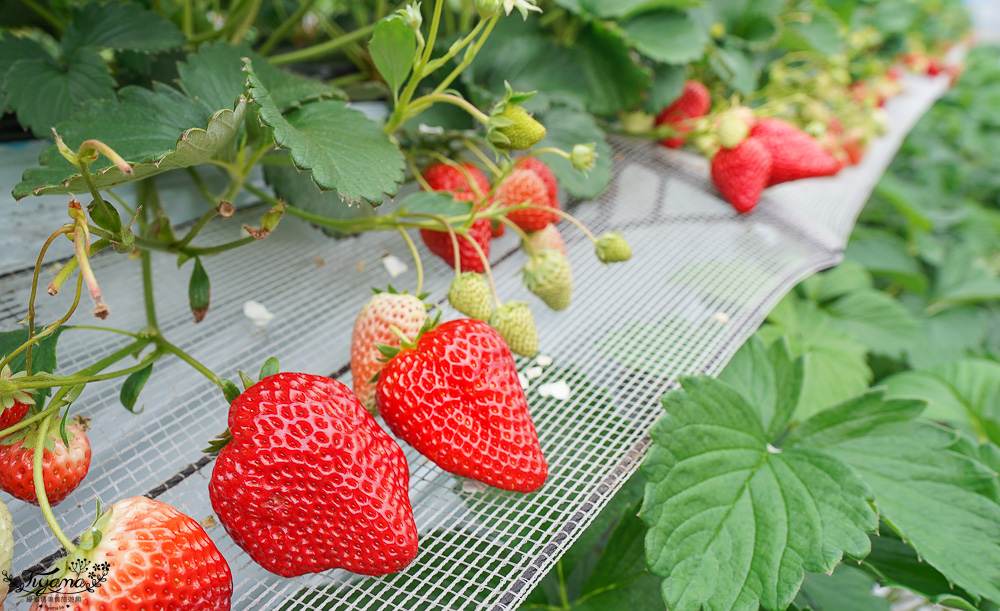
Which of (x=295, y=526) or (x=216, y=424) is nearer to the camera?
(x=295, y=526)

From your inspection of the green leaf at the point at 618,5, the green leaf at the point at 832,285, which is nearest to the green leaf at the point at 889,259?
the green leaf at the point at 832,285

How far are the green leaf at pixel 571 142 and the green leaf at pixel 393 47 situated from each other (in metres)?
0.27

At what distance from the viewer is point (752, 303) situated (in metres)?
0.74

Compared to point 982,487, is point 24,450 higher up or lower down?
higher up

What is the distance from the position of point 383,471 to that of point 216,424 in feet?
0.63

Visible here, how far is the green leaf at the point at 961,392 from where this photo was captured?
84 centimetres

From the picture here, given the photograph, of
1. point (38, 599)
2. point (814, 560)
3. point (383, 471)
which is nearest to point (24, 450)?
point (38, 599)

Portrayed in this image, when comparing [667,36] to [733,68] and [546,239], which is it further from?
[546,239]

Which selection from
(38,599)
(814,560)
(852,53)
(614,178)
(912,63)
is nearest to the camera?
(38,599)

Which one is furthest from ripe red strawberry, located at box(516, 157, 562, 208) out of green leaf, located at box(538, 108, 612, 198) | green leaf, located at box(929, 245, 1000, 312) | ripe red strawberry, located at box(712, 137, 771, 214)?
green leaf, located at box(929, 245, 1000, 312)

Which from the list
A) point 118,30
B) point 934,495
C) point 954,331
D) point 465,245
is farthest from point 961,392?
point 118,30

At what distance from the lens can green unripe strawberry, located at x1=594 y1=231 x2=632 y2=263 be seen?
→ 606 millimetres

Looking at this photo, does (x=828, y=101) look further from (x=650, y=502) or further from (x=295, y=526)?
(x=295, y=526)

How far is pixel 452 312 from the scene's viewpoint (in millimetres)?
631
